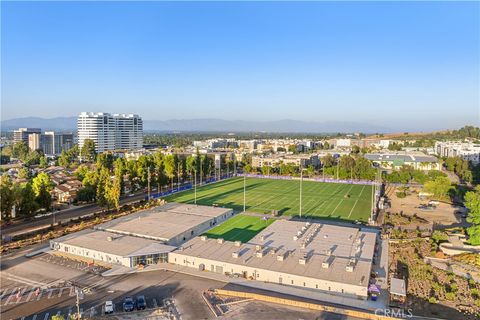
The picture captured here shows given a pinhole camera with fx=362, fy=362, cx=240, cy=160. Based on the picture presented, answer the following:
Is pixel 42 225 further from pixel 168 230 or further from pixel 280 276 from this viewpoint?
pixel 280 276

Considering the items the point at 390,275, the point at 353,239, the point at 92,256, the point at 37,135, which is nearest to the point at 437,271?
the point at 390,275

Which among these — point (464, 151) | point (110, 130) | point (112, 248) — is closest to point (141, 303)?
point (112, 248)

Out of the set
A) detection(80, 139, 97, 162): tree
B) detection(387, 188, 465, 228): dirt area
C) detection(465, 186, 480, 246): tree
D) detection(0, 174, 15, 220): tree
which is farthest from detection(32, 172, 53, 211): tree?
detection(80, 139, 97, 162): tree

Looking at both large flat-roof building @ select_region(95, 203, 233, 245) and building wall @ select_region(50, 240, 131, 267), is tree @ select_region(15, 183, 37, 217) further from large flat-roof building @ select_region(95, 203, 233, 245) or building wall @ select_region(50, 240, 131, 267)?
building wall @ select_region(50, 240, 131, 267)

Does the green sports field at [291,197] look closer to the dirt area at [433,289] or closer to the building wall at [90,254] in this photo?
the dirt area at [433,289]

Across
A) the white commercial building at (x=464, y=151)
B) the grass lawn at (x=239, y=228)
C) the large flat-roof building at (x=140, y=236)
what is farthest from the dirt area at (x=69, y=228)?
the white commercial building at (x=464, y=151)
